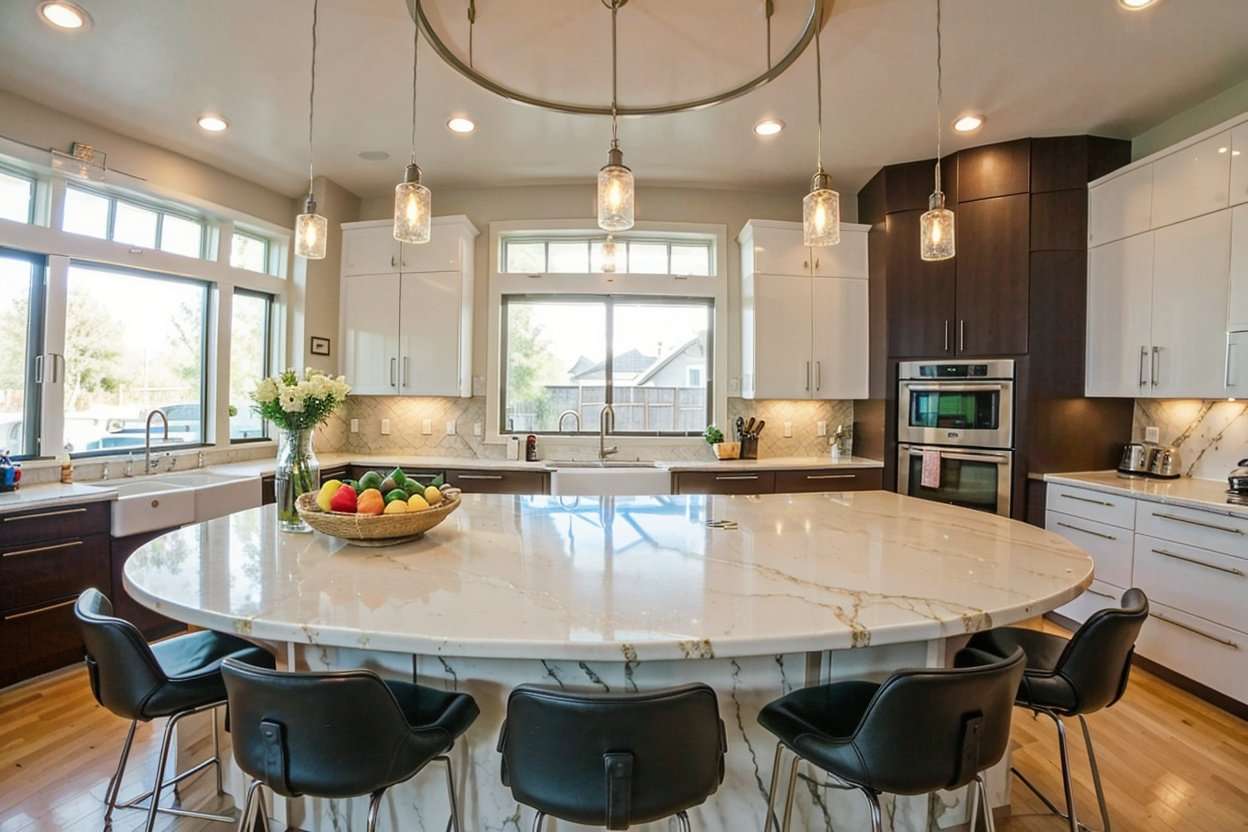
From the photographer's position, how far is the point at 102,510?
2734 mm

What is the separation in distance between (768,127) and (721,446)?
2.17 metres

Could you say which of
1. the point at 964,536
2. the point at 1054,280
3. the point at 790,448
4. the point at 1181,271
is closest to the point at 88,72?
the point at 964,536

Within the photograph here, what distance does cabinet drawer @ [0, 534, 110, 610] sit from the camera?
2.45 metres

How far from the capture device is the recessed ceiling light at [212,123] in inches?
125

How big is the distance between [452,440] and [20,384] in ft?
7.97

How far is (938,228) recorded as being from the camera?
6.53 ft

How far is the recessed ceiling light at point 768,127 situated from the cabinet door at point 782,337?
1008 millimetres

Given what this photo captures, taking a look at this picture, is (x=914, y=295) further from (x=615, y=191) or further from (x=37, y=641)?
(x=37, y=641)

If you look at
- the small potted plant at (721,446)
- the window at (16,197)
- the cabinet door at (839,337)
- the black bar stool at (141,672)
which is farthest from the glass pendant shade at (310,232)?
the cabinet door at (839,337)

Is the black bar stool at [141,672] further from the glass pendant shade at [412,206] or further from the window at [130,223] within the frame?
the window at [130,223]

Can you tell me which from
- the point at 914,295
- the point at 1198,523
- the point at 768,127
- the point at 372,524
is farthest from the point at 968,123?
the point at 372,524

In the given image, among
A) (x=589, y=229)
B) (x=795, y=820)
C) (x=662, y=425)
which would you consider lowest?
(x=795, y=820)

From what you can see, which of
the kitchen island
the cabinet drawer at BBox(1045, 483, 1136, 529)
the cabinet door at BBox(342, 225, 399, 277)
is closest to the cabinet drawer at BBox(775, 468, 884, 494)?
the cabinet drawer at BBox(1045, 483, 1136, 529)

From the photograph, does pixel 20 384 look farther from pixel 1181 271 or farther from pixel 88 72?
pixel 1181 271
